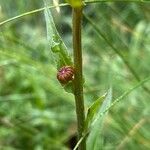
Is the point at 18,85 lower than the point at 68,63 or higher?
lower

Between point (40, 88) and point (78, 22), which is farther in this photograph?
point (40, 88)

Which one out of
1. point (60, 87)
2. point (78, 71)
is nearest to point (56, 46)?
point (78, 71)

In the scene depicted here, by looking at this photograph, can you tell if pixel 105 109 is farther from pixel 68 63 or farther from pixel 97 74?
pixel 97 74

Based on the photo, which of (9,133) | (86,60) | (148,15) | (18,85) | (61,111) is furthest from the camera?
(86,60)

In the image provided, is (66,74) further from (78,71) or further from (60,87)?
(60,87)

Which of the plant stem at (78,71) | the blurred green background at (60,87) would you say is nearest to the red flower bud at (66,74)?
the plant stem at (78,71)

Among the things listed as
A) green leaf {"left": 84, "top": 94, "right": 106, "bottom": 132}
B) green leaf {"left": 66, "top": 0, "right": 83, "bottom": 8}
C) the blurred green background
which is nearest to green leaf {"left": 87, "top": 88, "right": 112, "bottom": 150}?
green leaf {"left": 84, "top": 94, "right": 106, "bottom": 132}

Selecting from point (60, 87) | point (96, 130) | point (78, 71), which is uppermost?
point (78, 71)

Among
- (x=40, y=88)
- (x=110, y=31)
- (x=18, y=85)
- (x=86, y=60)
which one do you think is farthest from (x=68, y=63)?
(x=86, y=60)
